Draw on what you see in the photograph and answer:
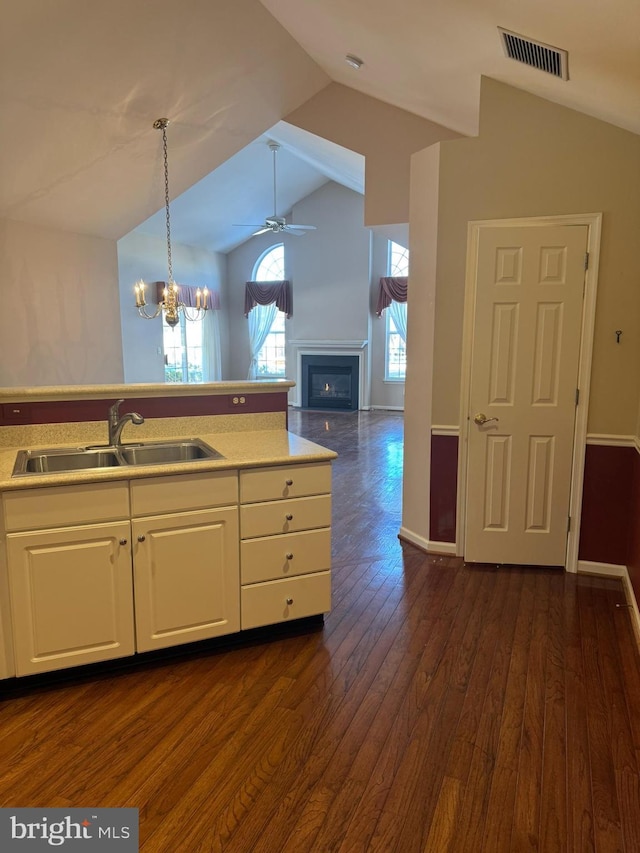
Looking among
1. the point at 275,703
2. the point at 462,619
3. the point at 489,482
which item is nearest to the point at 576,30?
the point at 489,482

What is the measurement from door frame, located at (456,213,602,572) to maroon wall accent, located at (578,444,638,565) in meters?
0.05

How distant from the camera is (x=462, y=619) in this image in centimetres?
288

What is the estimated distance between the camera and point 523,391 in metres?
3.38

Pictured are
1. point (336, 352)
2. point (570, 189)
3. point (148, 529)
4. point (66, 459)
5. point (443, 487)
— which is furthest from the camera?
point (336, 352)

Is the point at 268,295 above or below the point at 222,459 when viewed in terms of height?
above

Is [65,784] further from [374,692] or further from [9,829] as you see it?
[374,692]

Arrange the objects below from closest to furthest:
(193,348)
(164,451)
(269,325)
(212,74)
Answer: (164,451)
(212,74)
(193,348)
(269,325)

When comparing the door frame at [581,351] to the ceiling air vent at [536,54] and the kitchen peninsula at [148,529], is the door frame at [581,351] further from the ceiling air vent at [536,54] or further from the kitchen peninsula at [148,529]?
the kitchen peninsula at [148,529]

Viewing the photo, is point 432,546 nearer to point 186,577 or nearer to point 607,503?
point 607,503

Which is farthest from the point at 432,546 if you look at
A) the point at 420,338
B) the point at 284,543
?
the point at 284,543

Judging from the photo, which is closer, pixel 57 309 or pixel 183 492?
pixel 183 492

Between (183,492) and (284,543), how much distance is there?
535 millimetres

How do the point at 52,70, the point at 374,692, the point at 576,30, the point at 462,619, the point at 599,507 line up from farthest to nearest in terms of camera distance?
1. the point at 52,70
2. the point at 599,507
3. the point at 462,619
4. the point at 374,692
5. the point at 576,30

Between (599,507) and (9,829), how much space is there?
3.13 metres
